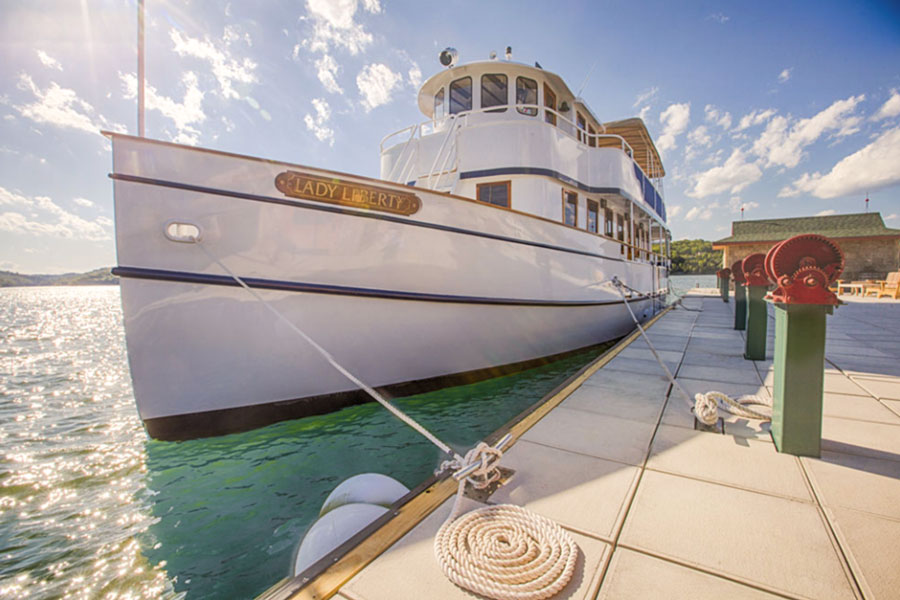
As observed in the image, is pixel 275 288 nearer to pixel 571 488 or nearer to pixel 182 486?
pixel 182 486

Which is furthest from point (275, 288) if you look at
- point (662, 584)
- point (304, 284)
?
point (662, 584)

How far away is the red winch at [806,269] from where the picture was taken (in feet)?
6.49

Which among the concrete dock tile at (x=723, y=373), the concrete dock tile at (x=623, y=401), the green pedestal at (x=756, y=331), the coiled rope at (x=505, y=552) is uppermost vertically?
the green pedestal at (x=756, y=331)

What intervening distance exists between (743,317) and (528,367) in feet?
Answer: 14.0

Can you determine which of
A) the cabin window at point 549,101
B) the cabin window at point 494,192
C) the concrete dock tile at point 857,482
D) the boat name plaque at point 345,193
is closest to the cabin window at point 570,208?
the cabin window at point 494,192

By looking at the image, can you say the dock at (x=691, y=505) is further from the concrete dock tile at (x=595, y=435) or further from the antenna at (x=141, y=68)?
the antenna at (x=141, y=68)

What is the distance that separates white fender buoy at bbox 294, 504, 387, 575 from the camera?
1.71 m

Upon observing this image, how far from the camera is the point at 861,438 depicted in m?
2.31

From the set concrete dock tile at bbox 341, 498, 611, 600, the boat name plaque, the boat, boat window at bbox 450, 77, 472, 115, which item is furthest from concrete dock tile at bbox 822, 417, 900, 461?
boat window at bbox 450, 77, 472, 115

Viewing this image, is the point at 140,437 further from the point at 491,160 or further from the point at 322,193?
the point at 491,160

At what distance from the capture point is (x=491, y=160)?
5.90m

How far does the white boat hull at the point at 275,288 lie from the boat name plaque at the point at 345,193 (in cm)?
7

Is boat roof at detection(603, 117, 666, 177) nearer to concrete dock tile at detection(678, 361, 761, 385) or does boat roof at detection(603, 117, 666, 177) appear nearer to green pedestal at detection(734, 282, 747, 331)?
green pedestal at detection(734, 282, 747, 331)

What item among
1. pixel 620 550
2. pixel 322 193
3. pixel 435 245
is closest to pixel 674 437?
pixel 620 550
